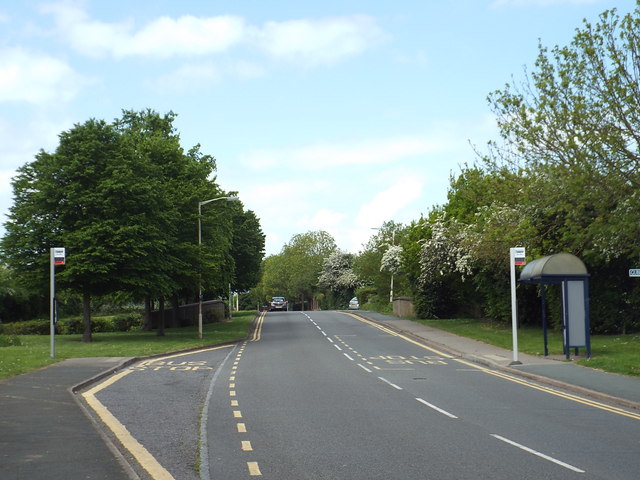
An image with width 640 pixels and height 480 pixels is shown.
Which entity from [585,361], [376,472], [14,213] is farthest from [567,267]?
[14,213]

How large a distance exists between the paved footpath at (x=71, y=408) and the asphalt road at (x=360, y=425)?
0.52m

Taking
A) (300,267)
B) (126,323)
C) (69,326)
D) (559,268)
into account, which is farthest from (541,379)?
(300,267)

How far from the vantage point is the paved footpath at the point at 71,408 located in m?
7.84

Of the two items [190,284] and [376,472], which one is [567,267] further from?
[190,284]

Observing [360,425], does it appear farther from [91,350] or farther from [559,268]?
[91,350]

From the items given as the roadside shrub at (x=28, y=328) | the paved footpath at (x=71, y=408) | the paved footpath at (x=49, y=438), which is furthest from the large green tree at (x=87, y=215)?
the paved footpath at (x=49, y=438)

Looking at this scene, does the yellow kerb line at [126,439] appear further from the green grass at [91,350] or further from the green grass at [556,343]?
the green grass at [556,343]

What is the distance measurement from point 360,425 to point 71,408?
5.21 m

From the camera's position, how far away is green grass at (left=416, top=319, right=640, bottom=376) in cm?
1964

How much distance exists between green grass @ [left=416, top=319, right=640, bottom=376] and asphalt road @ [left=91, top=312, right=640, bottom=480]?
3.16 m

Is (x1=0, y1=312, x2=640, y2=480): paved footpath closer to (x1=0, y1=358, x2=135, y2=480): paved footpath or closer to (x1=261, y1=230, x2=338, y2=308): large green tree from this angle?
(x1=0, y1=358, x2=135, y2=480): paved footpath

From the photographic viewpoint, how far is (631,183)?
19312 millimetres

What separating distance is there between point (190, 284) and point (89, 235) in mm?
8038

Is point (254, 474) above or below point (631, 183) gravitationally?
below
